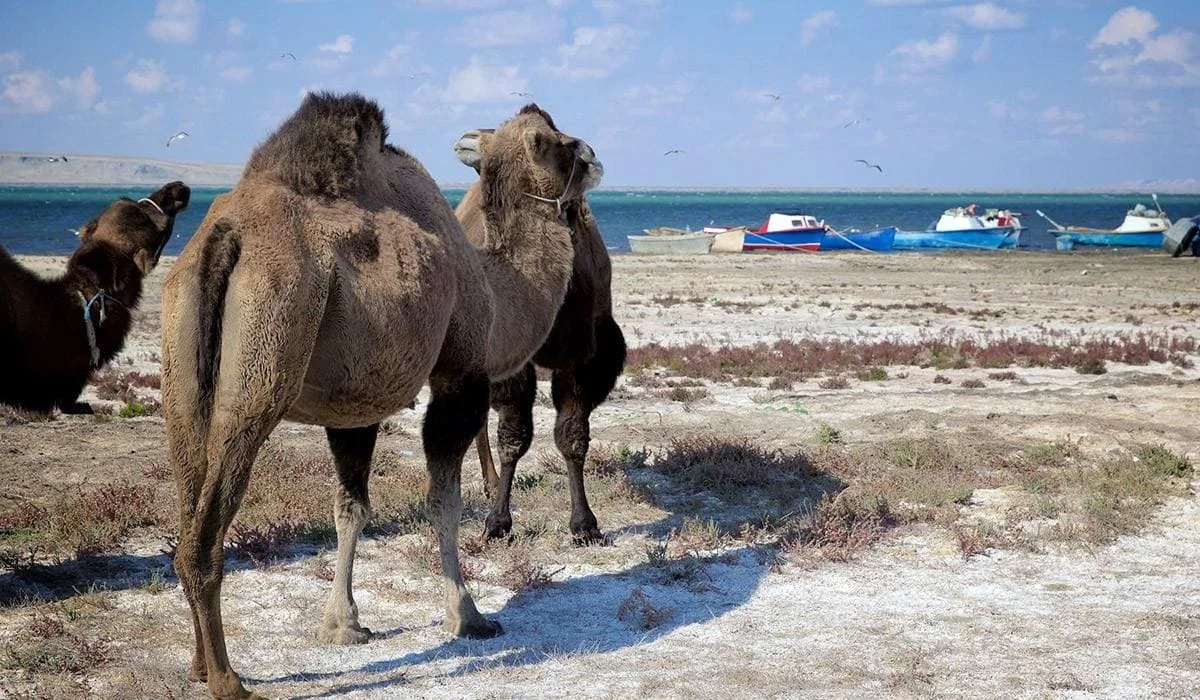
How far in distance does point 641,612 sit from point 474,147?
291 cm

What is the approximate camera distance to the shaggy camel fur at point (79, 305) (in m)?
6.80

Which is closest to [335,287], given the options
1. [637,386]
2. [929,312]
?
[637,386]

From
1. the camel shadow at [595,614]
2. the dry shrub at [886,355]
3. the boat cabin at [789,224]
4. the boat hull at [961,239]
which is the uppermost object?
the boat cabin at [789,224]

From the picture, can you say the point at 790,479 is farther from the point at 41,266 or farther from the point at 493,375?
the point at 41,266

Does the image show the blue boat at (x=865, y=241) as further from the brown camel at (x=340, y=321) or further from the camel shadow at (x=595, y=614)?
the brown camel at (x=340, y=321)

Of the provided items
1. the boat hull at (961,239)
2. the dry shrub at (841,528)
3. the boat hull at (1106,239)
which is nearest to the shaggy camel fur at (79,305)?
the dry shrub at (841,528)

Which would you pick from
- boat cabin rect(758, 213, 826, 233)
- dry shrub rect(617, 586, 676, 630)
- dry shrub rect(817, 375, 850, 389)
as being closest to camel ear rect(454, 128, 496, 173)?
dry shrub rect(617, 586, 676, 630)

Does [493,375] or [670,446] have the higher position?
[493,375]

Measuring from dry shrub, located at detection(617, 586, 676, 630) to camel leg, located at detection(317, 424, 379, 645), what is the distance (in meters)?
1.37

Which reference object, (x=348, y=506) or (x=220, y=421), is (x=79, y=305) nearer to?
(x=348, y=506)

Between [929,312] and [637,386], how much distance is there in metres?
11.9

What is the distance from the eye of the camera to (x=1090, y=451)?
9.94 meters

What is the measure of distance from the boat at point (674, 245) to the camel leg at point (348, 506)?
47927 mm

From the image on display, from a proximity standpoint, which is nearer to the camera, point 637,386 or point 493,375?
point 493,375
